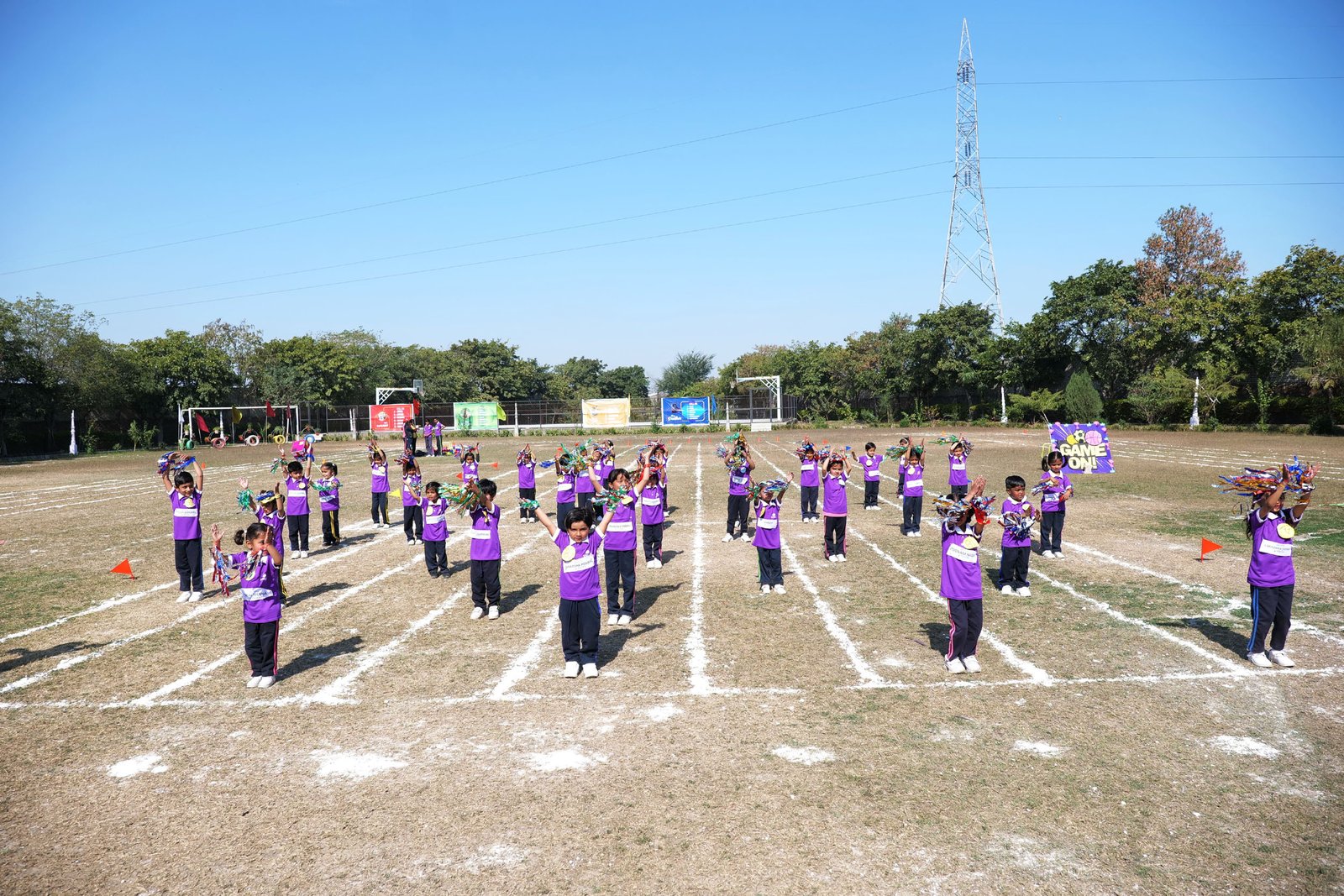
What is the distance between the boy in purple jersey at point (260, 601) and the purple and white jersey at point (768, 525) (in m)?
6.02

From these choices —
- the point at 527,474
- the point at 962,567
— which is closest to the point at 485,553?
the point at 962,567

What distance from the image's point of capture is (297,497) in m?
14.3

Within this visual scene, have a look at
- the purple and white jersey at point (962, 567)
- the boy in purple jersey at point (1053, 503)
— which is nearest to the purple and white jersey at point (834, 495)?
the boy in purple jersey at point (1053, 503)

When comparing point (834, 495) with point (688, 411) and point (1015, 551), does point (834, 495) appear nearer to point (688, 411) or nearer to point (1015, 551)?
point (1015, 551)

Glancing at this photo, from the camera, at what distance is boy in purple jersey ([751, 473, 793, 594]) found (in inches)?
430

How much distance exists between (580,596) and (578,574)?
235mm

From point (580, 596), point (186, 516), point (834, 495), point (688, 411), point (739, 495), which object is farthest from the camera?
point (688, 411)

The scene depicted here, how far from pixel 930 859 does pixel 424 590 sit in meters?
8.80

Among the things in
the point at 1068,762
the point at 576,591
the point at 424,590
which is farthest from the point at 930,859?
the point at 424,590

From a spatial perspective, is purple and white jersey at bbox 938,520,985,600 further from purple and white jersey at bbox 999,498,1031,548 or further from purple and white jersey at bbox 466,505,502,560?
purple and white jersey at bbox 466,505,502,560

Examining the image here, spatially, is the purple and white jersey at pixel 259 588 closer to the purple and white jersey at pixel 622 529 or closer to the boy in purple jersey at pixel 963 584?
the purple and white jersey at pixel 622 529

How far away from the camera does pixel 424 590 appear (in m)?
11.9

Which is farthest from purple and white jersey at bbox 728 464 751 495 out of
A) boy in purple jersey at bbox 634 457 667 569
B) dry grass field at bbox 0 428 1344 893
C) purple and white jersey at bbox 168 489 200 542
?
purple and white jersey at bbox 168 489 200 542

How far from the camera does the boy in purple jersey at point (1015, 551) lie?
424 inches
